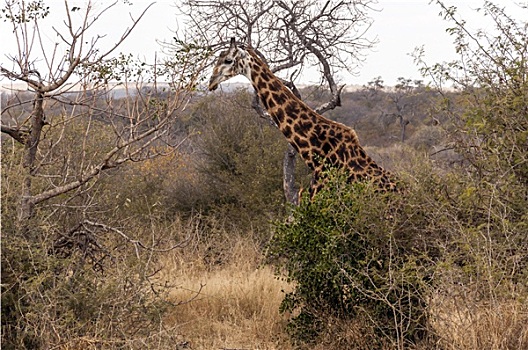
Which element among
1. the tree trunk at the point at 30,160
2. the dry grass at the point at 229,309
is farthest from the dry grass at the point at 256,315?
the tree trunk at the point at 30,160

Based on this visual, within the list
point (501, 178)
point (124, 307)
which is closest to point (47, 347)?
point (124, 307)

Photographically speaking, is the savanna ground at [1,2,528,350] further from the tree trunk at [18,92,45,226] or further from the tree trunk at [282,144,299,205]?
the tree trunk at [282,144,299,205]

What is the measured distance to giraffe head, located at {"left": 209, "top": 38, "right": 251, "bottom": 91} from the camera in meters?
7.02

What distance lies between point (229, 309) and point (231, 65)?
92.4 inches

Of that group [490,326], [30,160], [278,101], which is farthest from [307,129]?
[490,326]

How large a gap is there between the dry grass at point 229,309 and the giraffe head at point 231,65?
188cm

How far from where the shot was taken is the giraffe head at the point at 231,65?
702 centimetres

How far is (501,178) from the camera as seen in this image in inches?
192

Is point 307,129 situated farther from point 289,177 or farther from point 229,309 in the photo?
point 289,177

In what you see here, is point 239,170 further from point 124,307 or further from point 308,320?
point 124,307

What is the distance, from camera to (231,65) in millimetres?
7051

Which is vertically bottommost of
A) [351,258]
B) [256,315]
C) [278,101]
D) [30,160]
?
[256,315]

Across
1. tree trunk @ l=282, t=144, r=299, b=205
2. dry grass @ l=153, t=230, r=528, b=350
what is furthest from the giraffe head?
tree trunk @ l=282, t=144, r=299, b=205

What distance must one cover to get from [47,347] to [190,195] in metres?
6.72
